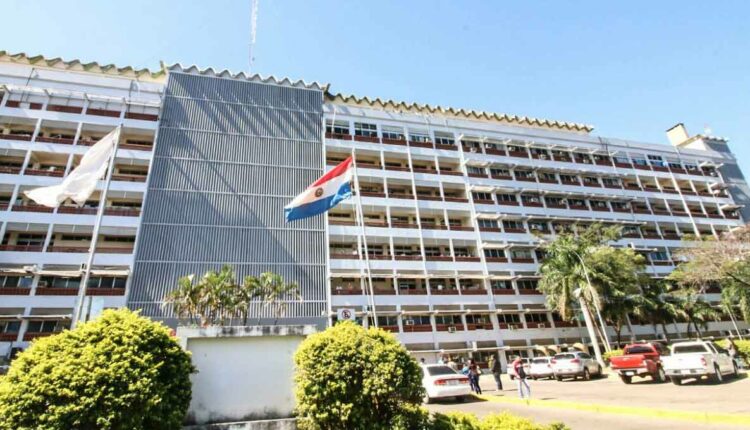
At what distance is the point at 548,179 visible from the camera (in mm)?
46031

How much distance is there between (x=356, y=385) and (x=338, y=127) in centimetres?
3587

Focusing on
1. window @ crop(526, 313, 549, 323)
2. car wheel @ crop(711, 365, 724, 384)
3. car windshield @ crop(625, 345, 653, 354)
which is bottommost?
car wheel @ crop(711, 365, 724, 384)

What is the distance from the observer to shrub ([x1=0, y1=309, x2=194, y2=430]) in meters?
5.98

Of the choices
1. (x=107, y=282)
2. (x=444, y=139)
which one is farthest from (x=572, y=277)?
(x=107, y=282)

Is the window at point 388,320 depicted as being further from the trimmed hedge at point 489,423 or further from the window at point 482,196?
the trimmed hedge at point 489,423

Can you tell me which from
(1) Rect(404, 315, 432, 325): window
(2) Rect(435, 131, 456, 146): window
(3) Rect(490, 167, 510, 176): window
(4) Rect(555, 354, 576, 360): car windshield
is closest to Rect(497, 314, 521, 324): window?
(1) Rect(404, 315, 432, 325): window

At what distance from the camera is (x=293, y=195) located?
36.2m

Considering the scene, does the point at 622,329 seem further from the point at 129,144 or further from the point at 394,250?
the point at 129,144

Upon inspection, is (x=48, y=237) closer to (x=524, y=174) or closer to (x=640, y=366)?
(x=640, y=366)

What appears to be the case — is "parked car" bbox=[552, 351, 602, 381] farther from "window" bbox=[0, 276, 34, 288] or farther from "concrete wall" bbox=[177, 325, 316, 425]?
"window" bbox=[0, 276, 34, 288]

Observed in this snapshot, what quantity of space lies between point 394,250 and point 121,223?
23.2 meters

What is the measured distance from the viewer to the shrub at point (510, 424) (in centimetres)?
621

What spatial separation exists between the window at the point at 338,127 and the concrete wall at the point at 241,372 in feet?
108

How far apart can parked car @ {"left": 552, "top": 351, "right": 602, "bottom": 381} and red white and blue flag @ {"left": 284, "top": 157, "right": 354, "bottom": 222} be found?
1725 centimetres
